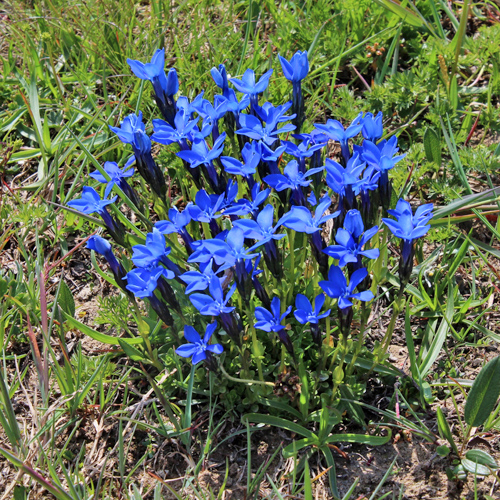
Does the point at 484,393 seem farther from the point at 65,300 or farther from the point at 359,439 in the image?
the point at 65,300

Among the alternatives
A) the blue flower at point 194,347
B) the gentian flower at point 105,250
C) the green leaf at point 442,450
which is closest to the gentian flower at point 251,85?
the gentian flower at point 105,250

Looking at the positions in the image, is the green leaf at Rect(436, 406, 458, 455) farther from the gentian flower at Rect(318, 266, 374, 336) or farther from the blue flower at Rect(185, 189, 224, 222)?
the blue flower at Rect(185, 189, 224, 222)

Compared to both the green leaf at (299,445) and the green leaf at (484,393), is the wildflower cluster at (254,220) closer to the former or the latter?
the green leaf at (299,445)

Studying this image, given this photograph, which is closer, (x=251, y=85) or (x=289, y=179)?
(x=289, y=179)

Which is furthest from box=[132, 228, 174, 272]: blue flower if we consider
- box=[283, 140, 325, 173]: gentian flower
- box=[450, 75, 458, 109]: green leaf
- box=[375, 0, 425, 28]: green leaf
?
box=[375, 0, 425, 28]: green leaf

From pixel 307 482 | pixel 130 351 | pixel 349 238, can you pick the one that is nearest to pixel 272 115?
pixel 349 238

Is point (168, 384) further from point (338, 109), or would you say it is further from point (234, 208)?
point (338, 109)
